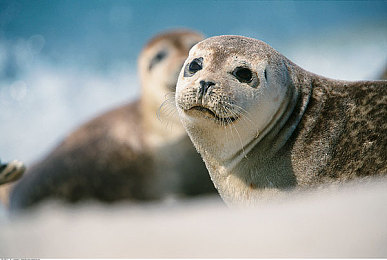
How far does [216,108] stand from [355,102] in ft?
2.28

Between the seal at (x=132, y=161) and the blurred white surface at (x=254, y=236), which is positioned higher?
the seal at (x=132, y=161)

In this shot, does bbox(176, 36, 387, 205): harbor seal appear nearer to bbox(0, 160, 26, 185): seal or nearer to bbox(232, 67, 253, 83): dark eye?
bbox(232, 67, 253, 83): dark eye

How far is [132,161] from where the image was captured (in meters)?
6.29

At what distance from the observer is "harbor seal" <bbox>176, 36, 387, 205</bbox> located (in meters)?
2.13

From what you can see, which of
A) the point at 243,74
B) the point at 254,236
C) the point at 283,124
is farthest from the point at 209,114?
the point at 254,236

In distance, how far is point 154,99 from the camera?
5.96m

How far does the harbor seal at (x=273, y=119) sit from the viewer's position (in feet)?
6.98

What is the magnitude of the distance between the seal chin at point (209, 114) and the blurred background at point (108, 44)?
715 mm

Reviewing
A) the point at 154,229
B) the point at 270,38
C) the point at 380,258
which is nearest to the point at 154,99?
the point at 270,38

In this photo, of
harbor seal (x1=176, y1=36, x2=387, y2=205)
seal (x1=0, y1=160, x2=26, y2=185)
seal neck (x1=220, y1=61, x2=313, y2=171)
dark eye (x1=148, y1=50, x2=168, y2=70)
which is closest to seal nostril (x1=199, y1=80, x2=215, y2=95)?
harbor seal (x1=176, y1=36, x2=387, y2=205)

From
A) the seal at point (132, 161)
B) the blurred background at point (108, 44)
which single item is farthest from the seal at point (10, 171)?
the seal at point (132, 161)

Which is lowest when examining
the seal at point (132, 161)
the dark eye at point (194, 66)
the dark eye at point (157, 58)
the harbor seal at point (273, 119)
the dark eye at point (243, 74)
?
the harbor seal at point (273, 119)

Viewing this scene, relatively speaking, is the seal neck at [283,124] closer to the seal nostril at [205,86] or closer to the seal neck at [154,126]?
the seal nostril at [205,86]

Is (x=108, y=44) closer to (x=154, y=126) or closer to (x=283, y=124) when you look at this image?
(x=154, y=126)
